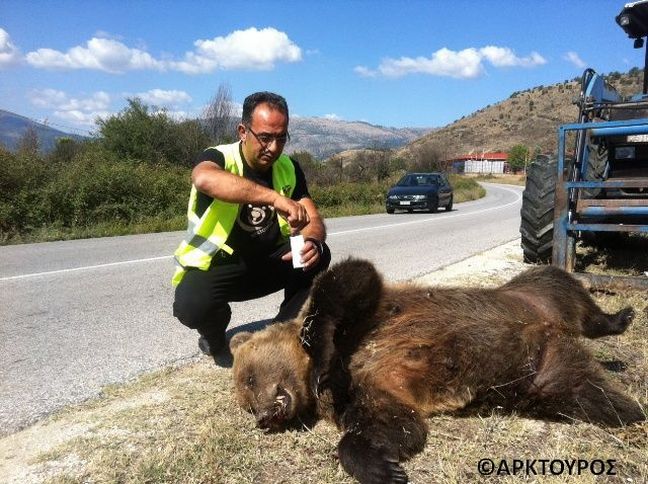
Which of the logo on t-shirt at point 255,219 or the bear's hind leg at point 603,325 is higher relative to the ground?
the logo on t-shirt at point 255,219

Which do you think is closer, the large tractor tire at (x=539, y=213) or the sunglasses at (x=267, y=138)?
the sunglasses at (x=267, y=138)

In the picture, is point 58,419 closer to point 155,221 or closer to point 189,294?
point 189,294

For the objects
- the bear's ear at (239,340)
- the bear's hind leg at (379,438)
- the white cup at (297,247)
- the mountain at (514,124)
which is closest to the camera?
the bear's hind leg at (379,438)

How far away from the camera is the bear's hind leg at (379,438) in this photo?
2162 mm

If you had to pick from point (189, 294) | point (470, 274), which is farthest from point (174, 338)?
point (470, 274)

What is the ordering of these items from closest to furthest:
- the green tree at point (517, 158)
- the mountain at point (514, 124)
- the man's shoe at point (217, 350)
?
the man's shoe at point (217, 350) < the green tree at point (517, 158) < the mountain at point (514, 124)

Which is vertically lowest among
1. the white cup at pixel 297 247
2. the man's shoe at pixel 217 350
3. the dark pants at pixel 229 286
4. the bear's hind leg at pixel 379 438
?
Answer: the man's shoe at pixel 217 350

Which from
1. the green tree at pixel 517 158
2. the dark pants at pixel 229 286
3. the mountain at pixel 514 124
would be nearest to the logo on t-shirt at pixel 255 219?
the dark pants at pixel 229 286

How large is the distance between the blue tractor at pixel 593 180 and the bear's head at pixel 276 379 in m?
3.73

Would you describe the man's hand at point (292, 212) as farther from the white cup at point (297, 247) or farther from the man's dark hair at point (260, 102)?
the man's dark hair at point (260, 102)

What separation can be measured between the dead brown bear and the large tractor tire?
4.31 meters

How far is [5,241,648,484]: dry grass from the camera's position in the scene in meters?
2.31

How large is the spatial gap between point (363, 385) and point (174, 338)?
2413 mm

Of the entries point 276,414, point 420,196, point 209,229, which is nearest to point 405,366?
point 276,414
